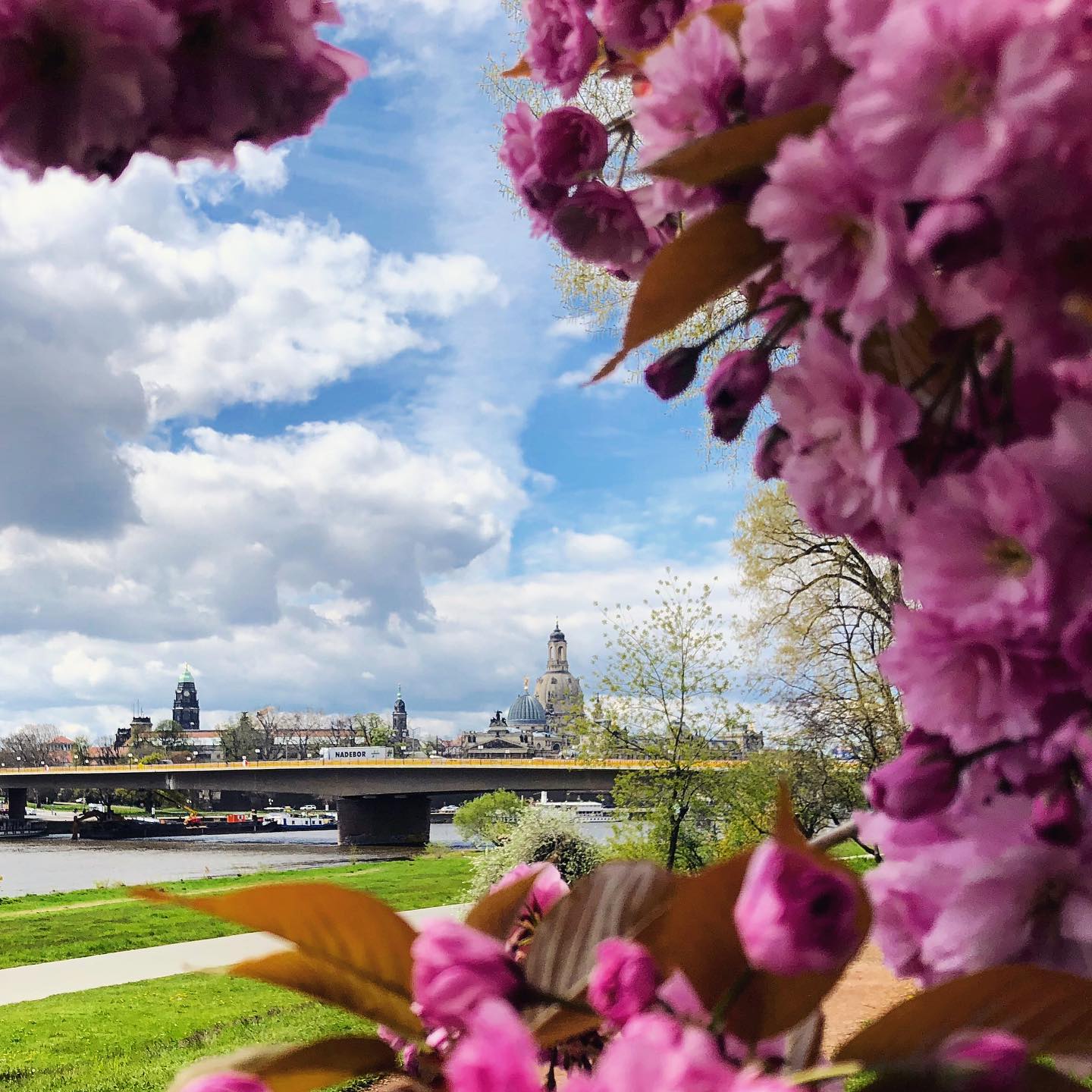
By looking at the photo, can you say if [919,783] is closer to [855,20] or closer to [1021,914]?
[1021,914]

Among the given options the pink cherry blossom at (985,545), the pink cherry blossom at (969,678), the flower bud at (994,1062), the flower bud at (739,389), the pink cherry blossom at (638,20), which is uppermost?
the pink cherry blossom at (638,20)

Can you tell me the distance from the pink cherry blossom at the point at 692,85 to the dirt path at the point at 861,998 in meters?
7.84

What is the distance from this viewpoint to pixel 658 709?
55.1ft

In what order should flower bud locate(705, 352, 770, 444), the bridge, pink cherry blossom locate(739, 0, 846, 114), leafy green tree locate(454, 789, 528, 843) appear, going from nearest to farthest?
pink cherry blossom locate(739, 0, 846, 114) → flower bud locate(705, 352, 770, 444) → leafy green tree locate(454, 789, 528, 843) → the bridge

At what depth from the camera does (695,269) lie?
0.67 meters

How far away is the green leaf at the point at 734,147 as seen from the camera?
2.00 ft

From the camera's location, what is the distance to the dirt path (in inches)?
333

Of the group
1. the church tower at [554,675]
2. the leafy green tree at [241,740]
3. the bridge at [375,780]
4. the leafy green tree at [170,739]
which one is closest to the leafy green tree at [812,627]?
the bridge at [375,780]

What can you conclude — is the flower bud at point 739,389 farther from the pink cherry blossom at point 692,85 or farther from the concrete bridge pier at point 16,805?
the concrete bridge pier at point 16,805

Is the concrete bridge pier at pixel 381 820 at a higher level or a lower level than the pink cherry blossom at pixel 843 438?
lower

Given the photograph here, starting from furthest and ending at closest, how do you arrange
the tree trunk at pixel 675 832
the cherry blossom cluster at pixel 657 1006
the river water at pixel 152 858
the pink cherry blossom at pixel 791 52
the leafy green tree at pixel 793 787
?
the river water at pixel 152 858, the leafy green tree at pixel 793 787, the tree trunk at pixel 675 832, the pink cherry blossom at pixel 791 52, the cherry blossom cluster at pixel 657 1006

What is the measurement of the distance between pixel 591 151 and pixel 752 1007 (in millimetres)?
733

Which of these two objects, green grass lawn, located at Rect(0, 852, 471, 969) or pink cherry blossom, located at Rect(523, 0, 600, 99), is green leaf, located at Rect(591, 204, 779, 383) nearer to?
pink cherry blossom, located at Rect(523, 0, 600, 99)

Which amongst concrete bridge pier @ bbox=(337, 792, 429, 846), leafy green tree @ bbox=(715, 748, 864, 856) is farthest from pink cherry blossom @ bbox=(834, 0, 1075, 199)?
concrete bridge pier @ bbox=(337, 792, 429, 846)
